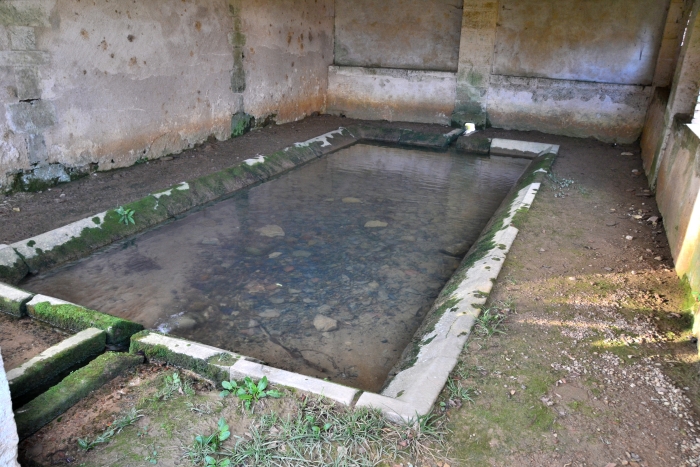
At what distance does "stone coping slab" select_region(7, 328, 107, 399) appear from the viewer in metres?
2.39

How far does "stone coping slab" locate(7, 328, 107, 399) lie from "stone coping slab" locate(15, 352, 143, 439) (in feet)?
0.56

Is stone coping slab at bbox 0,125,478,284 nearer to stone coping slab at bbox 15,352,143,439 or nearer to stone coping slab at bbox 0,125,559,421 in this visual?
stone coping slab at bbox 0,125,559,421

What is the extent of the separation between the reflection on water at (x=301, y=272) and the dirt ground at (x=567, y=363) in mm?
664

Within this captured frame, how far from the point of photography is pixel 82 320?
294 centimetres

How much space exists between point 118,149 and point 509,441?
510cm

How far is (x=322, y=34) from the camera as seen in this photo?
364 inches

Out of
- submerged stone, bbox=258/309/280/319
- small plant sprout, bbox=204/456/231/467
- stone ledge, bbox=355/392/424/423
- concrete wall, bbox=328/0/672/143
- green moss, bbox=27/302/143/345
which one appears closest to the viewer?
small plant sprout, bbox=204/456/231/467

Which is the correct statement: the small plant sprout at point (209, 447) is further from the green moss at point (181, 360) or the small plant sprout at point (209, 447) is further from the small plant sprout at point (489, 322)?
the small plant sprout at point (489, 322)

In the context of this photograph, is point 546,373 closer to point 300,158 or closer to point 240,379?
point 240,379

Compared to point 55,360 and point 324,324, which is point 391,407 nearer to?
point 324,324

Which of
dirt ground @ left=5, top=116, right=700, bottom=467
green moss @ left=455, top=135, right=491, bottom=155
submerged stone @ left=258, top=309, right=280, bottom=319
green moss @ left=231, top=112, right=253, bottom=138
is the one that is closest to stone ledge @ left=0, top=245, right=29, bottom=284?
dirt ground @ left=5, top=116, right=700, bottom=467

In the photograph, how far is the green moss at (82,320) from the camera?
288cm

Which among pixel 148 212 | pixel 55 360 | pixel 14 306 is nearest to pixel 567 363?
pixel 55 360

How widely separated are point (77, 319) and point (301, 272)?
1657 millimetres
